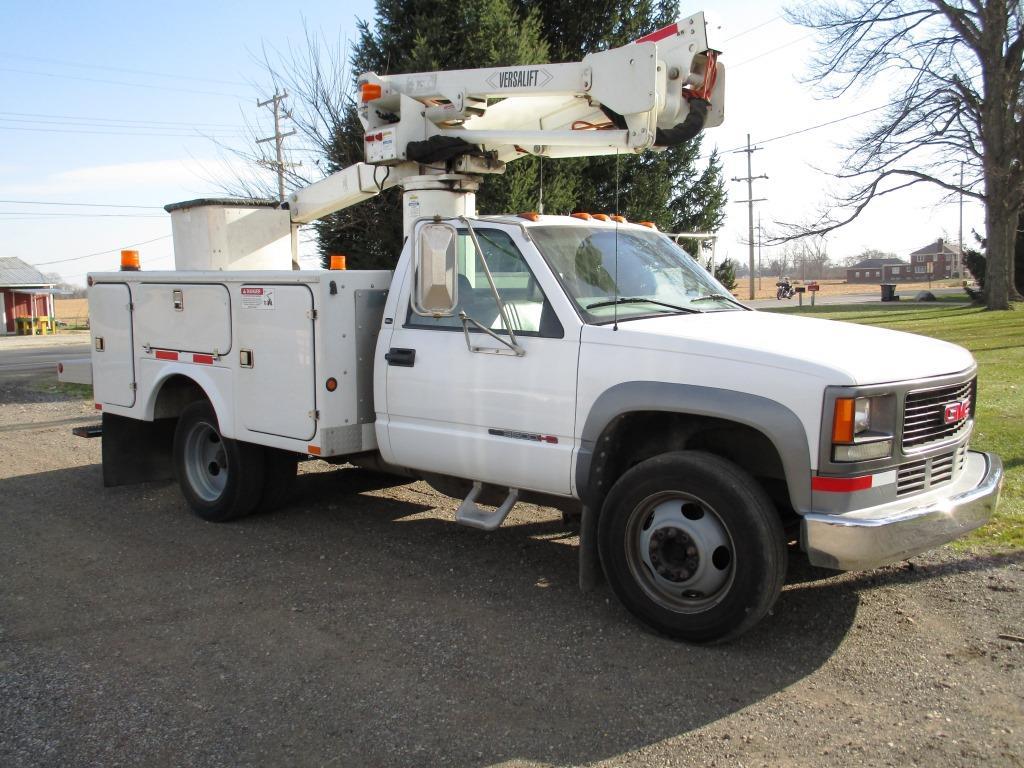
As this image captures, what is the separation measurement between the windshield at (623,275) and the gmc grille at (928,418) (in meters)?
1.42

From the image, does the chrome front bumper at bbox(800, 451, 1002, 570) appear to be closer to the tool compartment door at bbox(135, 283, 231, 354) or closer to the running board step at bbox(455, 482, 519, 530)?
the running board step at bbox(455, 482, 519, 530)

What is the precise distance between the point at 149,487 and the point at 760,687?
19.6 feet

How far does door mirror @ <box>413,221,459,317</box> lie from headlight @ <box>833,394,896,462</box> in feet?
6.86

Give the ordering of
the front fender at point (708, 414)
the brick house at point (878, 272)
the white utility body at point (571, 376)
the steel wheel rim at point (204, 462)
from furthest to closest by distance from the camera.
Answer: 1. the brick house at point (878, 272)
2. the steel wheel rim at point (204, 462)
3. the white utility body at point (571, 376)
4. the front fender at point (708, 414)

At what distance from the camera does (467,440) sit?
5.36 metres

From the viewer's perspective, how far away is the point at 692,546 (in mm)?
4477

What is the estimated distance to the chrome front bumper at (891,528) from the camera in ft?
13.2

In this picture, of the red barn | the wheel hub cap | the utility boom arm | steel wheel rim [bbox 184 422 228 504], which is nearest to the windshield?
the utility boom arm

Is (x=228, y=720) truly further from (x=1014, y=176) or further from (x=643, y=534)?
(x=1014, y=176)

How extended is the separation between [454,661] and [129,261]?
511 centimetres

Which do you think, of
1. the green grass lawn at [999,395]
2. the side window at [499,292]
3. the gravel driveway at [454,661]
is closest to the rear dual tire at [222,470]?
the gravel driveway at [454,661]

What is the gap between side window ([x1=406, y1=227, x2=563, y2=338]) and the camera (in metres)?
5.10

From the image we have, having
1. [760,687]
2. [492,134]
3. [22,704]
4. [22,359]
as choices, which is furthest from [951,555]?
[22,359]

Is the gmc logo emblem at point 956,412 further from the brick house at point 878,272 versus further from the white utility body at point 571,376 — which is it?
the brick house at point 878,272
